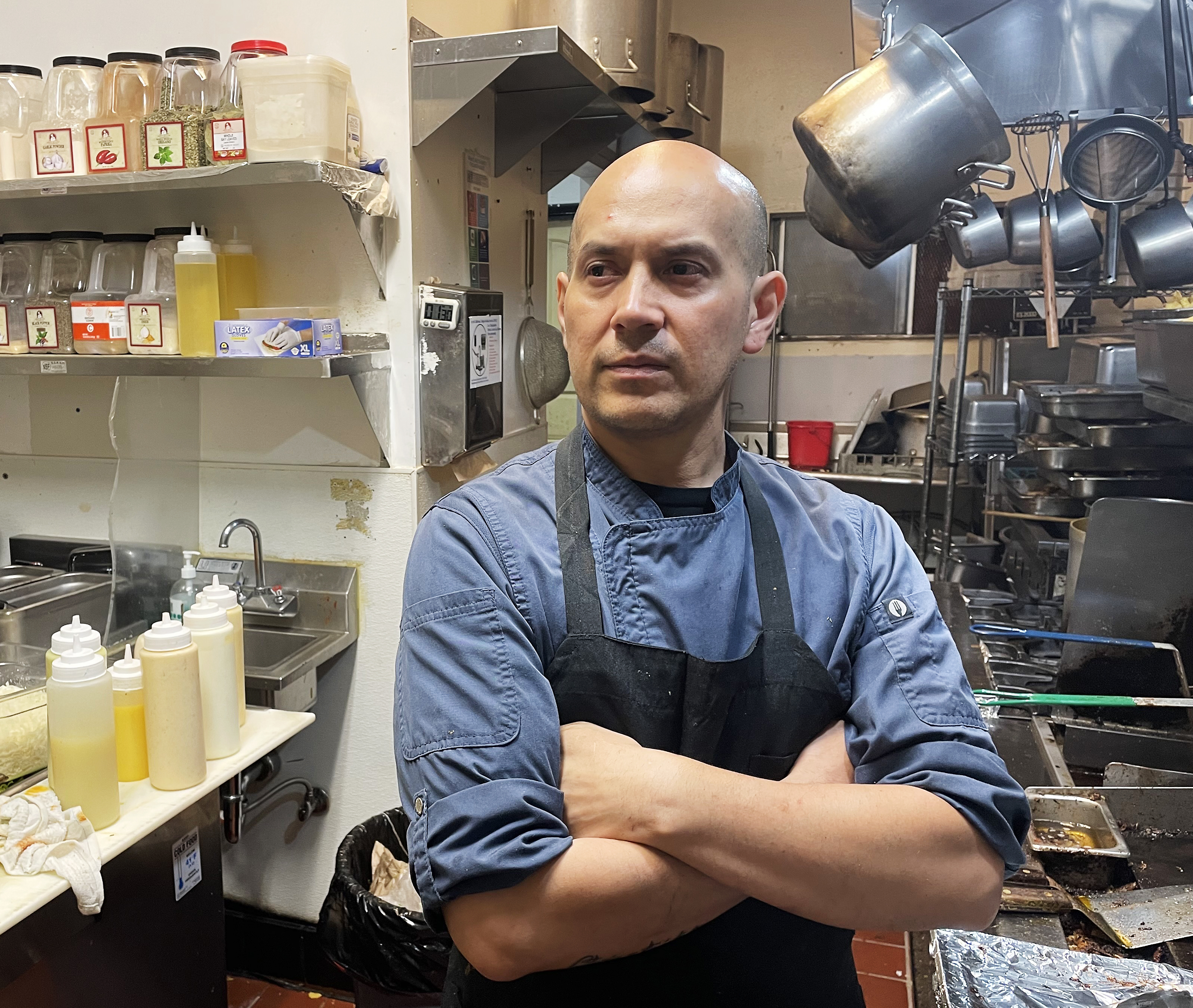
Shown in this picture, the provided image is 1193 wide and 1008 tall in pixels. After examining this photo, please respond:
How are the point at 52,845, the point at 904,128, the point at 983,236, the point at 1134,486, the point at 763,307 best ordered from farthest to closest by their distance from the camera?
the point at 983,236 < the point at 1134,486 < the point at 904,128 < the point at 52,845 < the point at 763,307

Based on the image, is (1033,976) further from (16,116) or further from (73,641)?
(16,116)

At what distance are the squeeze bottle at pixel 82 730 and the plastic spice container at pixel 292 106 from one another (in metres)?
1.08

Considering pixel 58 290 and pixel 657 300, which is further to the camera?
pixel 58 290

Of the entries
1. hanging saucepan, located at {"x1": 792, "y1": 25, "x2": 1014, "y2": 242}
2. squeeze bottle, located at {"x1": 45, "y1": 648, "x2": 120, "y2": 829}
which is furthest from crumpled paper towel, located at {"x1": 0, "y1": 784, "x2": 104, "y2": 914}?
hanging saucepan, located at {"x1": 792, "y1": 25, "x2": 1014, "y2": 242}

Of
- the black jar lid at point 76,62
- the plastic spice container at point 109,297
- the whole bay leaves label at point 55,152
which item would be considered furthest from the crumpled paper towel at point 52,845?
the black jar lid at point 76,62

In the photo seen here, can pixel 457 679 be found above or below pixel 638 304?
below

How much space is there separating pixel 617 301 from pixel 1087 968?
3.56ft

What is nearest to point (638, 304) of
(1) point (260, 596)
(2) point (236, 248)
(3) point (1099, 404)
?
(2) point (236, 248)

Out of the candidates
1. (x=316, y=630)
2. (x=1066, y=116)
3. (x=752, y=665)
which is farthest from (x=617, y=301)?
(x=1066, y=116)

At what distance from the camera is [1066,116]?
2457 mm

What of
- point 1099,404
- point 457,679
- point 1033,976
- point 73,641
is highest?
point 1099,404

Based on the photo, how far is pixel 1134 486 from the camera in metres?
2.47

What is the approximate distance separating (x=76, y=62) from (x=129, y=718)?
4.90 ft

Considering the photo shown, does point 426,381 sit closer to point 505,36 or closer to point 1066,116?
point 505,36
